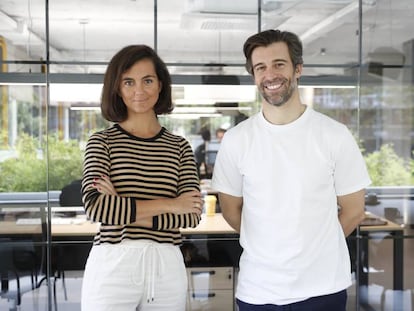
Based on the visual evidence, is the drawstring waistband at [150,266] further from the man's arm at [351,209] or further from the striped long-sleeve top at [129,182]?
the man's arm at [351,209]

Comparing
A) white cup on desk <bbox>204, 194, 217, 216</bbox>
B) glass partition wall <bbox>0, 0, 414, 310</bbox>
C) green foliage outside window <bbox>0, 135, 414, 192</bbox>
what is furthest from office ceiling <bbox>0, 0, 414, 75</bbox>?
white cup on desk <bbox>204, 194, 217, 216</bbox>

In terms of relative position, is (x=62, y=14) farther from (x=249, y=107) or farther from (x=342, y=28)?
(x=342, y=28)

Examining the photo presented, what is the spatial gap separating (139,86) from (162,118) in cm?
264

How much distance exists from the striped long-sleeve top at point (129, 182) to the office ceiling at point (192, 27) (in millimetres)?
2167

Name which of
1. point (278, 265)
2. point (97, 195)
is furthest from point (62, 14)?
point (278, 265)

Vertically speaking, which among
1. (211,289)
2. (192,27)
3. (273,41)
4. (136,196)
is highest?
(192,27)

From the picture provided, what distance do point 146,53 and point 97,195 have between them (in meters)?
0.50

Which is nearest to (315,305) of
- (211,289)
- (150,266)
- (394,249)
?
(150,266)

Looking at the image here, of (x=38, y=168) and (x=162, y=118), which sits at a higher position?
(x=162, y=118)

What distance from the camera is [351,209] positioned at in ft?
6.51

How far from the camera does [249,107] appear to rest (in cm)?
479

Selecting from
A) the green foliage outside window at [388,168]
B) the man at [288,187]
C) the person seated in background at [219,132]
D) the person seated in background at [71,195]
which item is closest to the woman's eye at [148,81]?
the man at [288,187]

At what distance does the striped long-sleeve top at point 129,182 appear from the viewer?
5.50 ft

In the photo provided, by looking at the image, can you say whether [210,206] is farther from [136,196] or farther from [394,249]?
[136,196]
